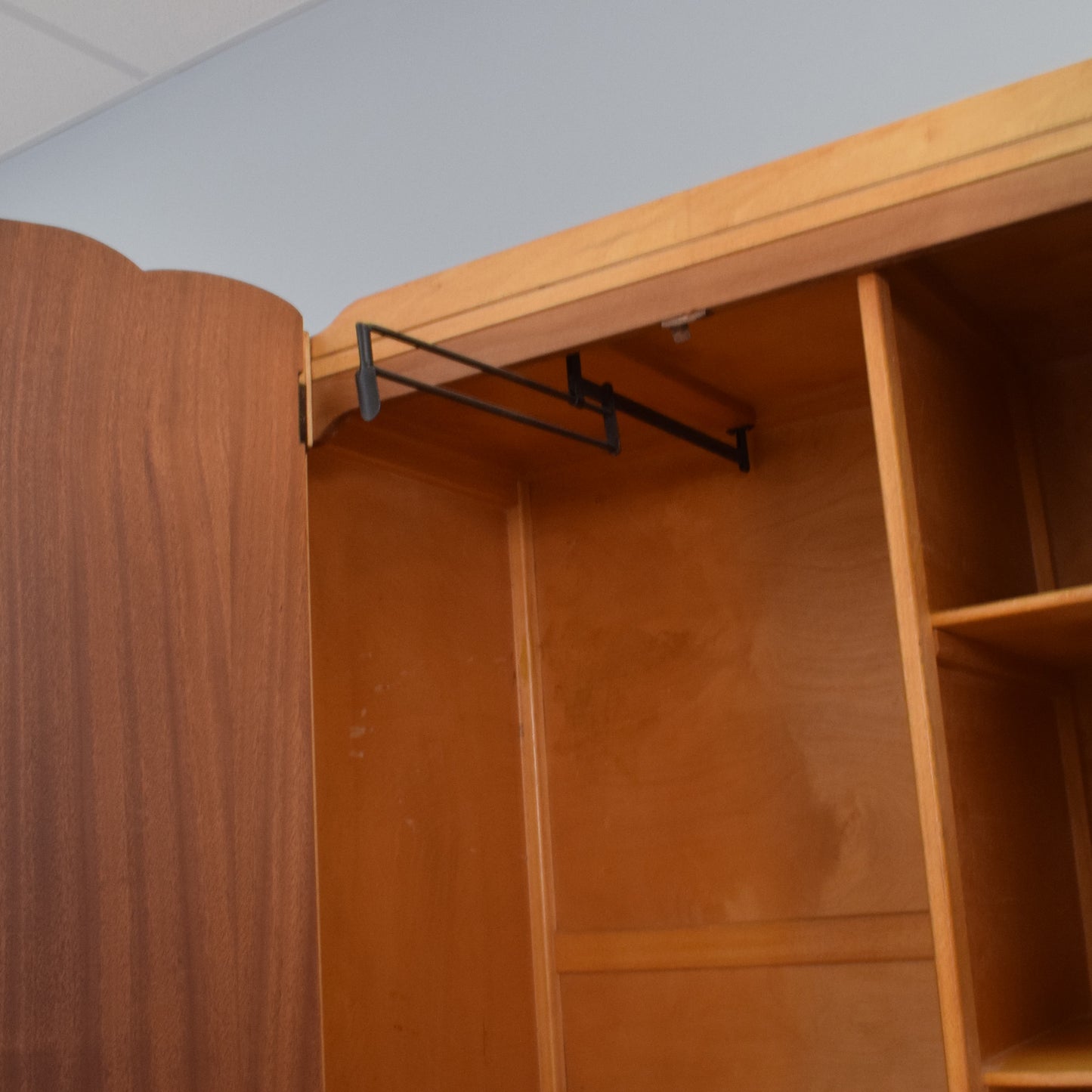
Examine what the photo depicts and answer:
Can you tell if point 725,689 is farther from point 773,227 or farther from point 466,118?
point 466,118

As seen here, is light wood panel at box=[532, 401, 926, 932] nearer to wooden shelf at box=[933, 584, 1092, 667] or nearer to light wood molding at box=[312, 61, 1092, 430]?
wooden shelf at box=[933, 584, 1092, 667]

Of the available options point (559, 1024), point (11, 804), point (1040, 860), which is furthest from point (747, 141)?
point (11, 804)

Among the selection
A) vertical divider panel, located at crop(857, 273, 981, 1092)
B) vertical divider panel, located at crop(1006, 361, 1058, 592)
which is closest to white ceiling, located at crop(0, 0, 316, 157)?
vertical divider panel, located at crop(1006, 361, 1058, 592)

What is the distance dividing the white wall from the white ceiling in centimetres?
5

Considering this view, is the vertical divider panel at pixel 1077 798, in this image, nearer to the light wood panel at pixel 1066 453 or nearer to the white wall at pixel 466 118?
the light wood panel at pixel 1066 453

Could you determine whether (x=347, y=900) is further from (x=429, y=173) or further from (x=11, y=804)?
(x=429, y=173)

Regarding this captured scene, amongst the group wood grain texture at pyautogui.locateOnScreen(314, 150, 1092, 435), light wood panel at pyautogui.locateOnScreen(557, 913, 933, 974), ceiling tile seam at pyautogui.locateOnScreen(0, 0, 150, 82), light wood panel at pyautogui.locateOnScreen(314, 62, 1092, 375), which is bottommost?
light wood panel at pyautogui.locateOnScreen(557, 913, 933, 974)

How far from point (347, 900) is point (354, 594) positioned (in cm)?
37

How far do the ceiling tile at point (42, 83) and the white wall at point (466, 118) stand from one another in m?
0.05

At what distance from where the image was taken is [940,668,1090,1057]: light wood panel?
1.21 metres

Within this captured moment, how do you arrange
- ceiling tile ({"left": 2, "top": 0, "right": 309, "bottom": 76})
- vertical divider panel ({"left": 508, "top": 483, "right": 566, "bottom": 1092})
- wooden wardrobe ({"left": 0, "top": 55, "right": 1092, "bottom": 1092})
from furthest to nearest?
ceiling tile ({"left": 2, "top": 0, "right": 309, "bottom": 76}) < vertical divider panel ({"left": 508, "top": 483, "right": 566, "bottom": 1092}) < wooden wardrobe ({"left": 0, "top": 55, "right": 1092, "bottom": 1092})

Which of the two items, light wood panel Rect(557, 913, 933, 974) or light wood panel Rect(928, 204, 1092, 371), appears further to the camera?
light wood panel Rect(557, 913, 933, 974)

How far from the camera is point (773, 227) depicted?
128 cm

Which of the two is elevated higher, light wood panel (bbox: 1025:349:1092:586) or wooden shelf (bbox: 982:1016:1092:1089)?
light wood panel (bbox: 1025:349:1092:586)
